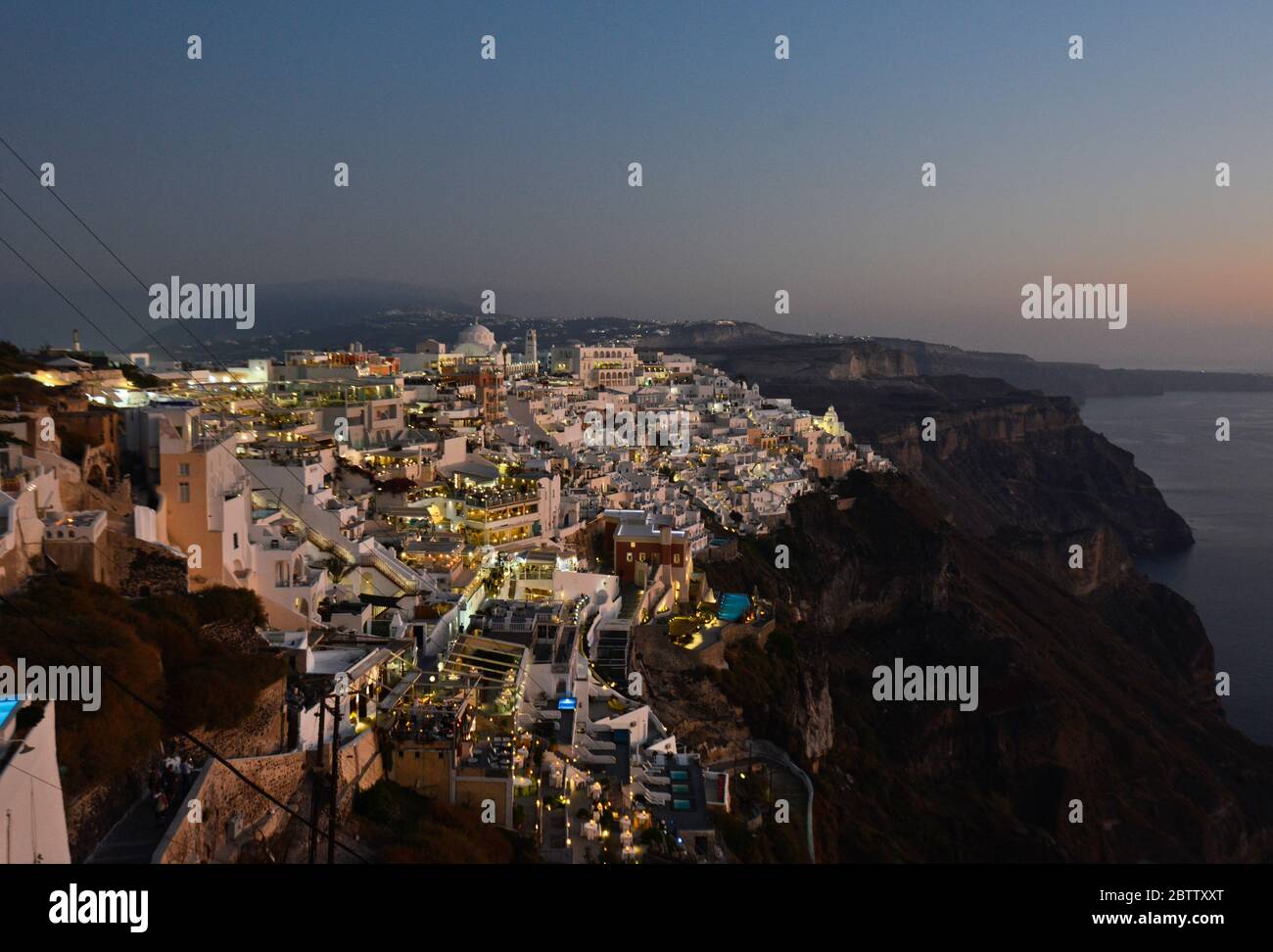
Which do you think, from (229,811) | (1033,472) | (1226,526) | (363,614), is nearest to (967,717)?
(363,614)

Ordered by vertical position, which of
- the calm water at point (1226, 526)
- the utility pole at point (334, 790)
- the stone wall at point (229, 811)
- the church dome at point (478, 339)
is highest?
the church dome at point (478, 339)

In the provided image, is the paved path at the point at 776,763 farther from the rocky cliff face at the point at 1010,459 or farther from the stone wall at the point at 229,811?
the rocky cliff face at the point at 1010,459

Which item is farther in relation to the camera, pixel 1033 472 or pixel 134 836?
pixel 1033 472

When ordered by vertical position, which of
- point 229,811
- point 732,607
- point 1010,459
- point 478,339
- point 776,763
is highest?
point 478,339

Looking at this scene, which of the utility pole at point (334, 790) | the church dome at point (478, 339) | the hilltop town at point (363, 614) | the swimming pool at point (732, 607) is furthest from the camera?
the church dome at point (478, 339)

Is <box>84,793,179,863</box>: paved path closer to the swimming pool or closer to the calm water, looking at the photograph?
the swimming pool

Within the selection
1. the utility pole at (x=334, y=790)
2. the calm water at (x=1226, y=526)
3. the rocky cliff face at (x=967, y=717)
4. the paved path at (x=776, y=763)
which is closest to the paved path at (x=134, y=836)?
the utility pole at (x=334, y=790)

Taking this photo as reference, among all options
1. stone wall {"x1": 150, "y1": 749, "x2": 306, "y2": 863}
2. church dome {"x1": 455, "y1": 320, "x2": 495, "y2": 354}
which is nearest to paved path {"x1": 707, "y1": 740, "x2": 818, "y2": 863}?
stone wall {"x1": 150, "y1": 749, "x2": 306, "y2": 863}

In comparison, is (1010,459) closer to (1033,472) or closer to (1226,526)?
(1033,472)
